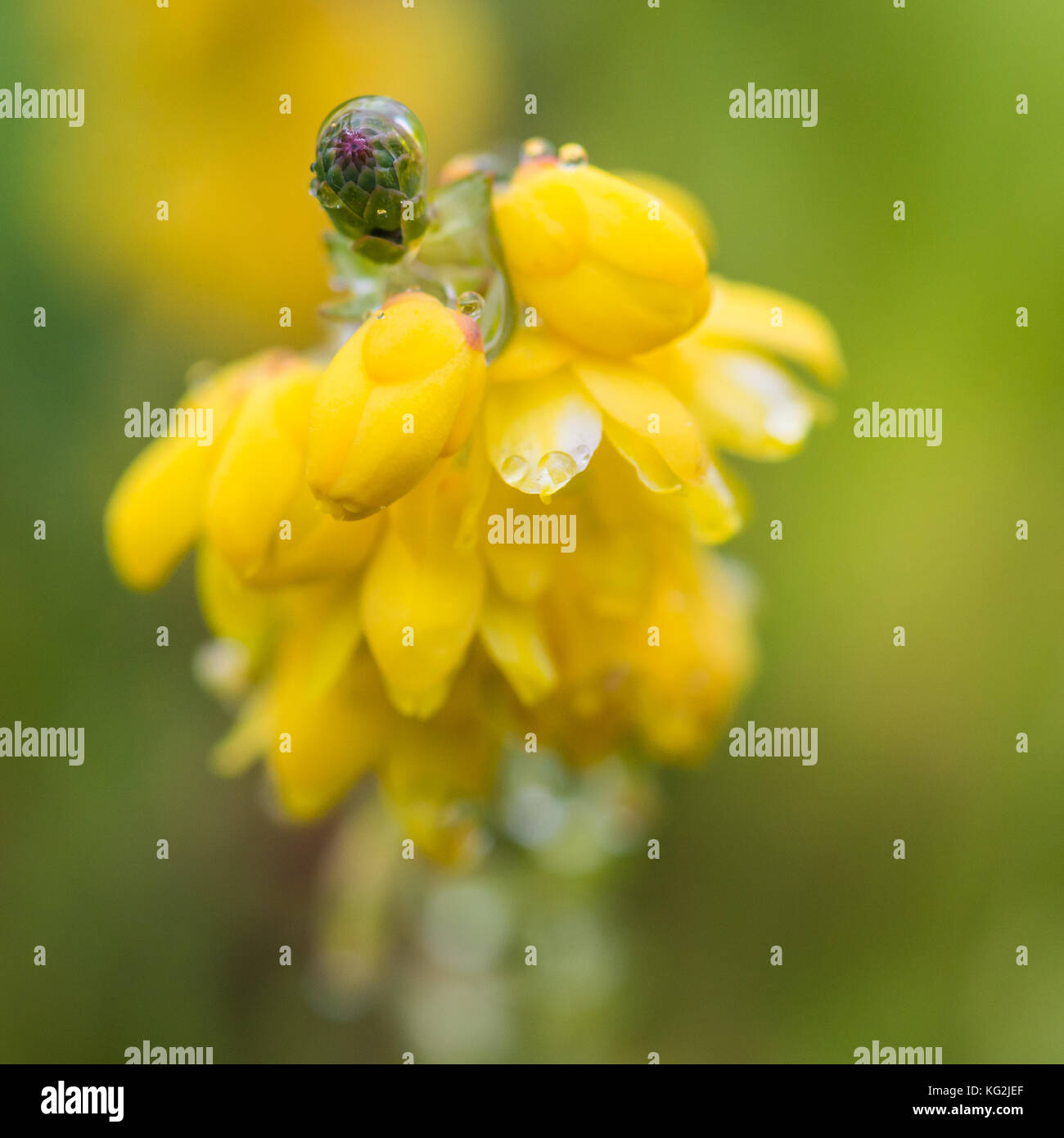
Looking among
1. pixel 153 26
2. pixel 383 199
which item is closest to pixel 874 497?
pixel 383 199

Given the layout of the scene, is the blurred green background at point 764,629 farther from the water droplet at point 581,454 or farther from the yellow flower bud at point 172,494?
the water droplet at point 581,454

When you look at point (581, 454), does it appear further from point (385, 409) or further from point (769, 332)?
point (769, 332)

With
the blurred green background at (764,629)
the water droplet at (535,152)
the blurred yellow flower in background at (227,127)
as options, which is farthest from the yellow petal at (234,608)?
the blurred yellow flower in background at (227,127)

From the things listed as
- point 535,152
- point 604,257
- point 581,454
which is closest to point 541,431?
point 581,454

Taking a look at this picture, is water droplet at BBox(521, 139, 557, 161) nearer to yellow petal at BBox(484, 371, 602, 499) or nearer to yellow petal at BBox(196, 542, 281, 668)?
yellow petal at BBox(484, 371, 602, 499)

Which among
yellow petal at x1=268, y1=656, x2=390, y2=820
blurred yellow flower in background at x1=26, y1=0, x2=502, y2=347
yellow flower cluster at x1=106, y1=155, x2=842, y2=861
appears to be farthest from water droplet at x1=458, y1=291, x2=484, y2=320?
blurred yellow flower in background at x1=26, y1=0, x2=502, y2=347
